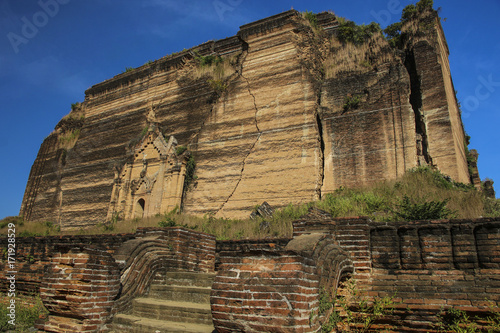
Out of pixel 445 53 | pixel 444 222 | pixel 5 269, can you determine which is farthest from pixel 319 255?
pixel 445 53

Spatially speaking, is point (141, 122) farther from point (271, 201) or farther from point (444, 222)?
point (444, 222)

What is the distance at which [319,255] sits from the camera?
14.2ft

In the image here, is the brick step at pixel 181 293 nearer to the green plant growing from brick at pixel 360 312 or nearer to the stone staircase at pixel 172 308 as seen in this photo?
the stone staircase at pixel 172 308

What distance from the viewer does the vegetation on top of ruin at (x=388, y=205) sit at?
7.93 meters

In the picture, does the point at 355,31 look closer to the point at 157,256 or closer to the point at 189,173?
the point at 189,173

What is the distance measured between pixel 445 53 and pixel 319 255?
14826 mm

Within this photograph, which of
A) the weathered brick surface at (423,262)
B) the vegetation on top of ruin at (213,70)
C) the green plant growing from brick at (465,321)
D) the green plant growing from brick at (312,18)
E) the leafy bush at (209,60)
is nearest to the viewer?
the green plant growing from brick at (465,321)

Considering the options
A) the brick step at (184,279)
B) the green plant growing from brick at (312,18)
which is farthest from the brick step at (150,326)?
the green plant growing from brick at (312,18)

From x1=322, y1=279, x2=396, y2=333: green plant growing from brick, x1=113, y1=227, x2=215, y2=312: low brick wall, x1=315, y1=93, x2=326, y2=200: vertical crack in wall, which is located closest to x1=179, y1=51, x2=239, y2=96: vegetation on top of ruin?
x1=315, y1=93, x2=326, y2=200: vertical crack in wall

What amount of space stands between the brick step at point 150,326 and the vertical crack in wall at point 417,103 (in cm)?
991

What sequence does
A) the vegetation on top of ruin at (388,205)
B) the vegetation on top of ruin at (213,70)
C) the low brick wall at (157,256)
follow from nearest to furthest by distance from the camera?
the low brick wall at (157,256) < the vegetation on top of ruin at (388,205) < the vegetation on top of ruin at (213,70)

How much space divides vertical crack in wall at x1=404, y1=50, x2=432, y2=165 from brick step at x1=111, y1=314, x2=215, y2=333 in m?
9.91

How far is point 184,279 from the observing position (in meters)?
6.33

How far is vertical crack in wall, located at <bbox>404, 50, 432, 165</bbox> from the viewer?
487 inches
